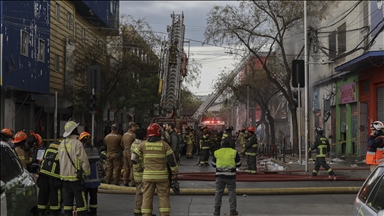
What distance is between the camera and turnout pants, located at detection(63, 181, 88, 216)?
8898 millimetres

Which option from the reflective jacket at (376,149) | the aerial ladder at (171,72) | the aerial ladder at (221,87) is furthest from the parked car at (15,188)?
the aerial ladder at (221,87)

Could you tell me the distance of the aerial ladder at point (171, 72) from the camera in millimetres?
29391

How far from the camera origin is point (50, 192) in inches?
377

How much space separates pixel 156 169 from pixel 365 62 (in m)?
17.3

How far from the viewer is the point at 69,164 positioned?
8867 millimetres

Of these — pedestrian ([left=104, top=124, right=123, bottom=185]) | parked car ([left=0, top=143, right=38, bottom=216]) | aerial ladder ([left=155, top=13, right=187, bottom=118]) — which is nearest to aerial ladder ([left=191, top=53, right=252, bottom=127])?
aerial ladder ([left=155, top=13, right=187, bottom=118])

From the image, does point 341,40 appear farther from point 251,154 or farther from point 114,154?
point 114,154

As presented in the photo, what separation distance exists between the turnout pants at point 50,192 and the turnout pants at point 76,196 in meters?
0.46

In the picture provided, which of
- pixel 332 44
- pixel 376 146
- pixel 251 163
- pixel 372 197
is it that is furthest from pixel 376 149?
pixel 332 44

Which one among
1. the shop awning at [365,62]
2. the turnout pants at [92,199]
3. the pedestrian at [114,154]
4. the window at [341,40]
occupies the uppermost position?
the window at [341,40]

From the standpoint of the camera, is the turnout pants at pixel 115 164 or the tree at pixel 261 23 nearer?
the turnout pants at pixel 115 164

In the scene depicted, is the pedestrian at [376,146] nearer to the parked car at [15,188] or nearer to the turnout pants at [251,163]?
the turnout pants at [251,163]

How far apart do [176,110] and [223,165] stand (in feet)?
63.5

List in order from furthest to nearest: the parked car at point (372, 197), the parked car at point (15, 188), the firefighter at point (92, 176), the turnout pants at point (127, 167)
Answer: the turnout pants at point (127, 167), the firefighter at point (92, 176), the parked car at point (15, 188), the parked car at point (372, 197)
